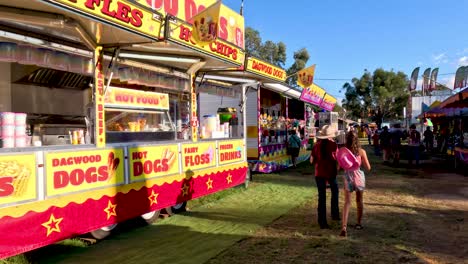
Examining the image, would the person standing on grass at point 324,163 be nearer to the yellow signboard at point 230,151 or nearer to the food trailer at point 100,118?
the food trailer at point 100,118

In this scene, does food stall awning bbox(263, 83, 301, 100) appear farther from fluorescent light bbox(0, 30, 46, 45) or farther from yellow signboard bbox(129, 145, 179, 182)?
fluorescent light bbox(0, 30, 46, 45)

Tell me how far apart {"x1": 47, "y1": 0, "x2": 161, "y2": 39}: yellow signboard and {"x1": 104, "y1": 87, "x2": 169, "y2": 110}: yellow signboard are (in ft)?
4.57

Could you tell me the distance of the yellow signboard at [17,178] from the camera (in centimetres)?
426

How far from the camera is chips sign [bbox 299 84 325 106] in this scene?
1698 cm

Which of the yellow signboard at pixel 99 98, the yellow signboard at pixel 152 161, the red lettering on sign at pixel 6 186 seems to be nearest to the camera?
the red lettering on sign at pixel 6 186

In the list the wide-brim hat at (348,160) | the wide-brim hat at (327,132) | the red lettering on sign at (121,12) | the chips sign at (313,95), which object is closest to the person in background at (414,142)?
the chips sign at (313,95)

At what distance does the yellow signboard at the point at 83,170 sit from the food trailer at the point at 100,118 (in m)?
0.01

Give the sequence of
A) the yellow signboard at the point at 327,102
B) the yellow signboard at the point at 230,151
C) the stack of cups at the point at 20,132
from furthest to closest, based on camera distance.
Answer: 1. the yellow signboard at the point at 327,102
2. the yellow signboard at the point at 230,151
3. the stack of cups at the point at 20,132

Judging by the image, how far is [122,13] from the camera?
505cm

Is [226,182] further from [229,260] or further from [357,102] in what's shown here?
[357,102]

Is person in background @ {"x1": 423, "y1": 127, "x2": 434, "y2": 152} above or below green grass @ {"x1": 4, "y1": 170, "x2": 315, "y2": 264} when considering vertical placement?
above

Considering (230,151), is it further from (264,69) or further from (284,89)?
(284,89)

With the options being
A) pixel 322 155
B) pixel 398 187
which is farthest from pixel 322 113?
pixel 322 155

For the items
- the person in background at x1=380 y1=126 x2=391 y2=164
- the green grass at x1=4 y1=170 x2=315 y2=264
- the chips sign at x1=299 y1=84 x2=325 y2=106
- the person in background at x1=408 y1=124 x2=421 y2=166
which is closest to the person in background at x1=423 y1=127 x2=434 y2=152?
the person in background at x1=380 y1=126 x2=391 y2=164
